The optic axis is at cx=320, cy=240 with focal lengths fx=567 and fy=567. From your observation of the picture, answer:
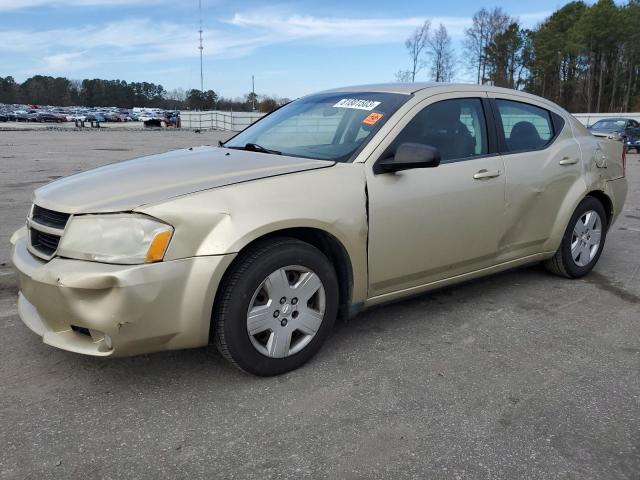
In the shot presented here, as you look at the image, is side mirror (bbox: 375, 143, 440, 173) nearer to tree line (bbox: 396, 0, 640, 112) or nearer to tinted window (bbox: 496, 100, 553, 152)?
tinted window (bbox: 496, 100, 553, 152)

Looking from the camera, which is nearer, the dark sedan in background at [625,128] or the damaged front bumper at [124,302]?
the damaged front bumper at [124,302]

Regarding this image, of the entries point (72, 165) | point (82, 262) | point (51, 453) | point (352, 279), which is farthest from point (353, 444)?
point (72, 165)

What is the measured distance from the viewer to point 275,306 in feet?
9.48

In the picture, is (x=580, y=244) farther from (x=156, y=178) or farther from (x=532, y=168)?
(x=156, y=178)

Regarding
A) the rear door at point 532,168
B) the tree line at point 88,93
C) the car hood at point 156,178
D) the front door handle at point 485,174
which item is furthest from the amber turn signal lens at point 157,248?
the tree line at point 88,93

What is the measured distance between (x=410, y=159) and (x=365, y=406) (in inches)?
53.2

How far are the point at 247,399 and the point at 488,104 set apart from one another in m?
2.64

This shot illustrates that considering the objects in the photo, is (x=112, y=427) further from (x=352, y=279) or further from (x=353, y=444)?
(x=352, y=279)

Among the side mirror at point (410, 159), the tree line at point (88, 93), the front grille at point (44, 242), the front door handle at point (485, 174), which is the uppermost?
the tree line at point (88, 93)

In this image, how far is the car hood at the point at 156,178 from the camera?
268 centimetres

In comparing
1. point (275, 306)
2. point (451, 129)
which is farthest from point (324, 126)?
point (275, 306)

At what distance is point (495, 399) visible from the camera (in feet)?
9.16

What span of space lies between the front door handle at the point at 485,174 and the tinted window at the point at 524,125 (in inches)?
12.6

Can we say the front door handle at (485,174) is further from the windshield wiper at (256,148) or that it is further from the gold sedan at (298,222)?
the windshield wiper at (256,148)
